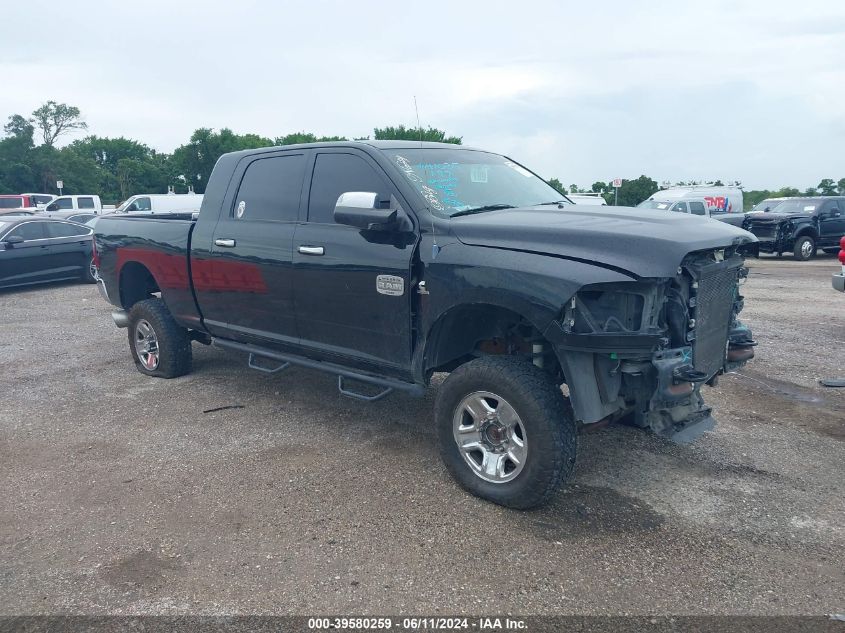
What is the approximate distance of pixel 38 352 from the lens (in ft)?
26.5

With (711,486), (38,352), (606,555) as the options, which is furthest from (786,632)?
(38,352)

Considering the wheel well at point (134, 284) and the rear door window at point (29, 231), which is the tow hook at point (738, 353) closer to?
the wheel well at point (134, 284)

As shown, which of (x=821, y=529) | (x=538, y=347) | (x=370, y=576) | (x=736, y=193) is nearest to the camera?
(x=370, y=576)

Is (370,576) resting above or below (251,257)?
below

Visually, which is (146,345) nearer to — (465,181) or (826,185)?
(465,181)

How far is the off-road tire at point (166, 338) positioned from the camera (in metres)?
6.48

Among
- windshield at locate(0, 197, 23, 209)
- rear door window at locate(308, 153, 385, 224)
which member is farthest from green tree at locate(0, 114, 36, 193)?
rear door window at locate(308, 153, 385, 224)

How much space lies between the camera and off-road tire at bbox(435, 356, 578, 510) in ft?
12.0

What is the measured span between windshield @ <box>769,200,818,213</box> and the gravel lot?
14240mm

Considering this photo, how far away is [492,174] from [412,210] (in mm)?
974

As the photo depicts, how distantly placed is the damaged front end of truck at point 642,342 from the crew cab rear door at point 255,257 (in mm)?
2319

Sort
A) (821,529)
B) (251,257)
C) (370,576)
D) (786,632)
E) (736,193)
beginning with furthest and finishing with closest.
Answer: (736,193)
(251,257)
(821,529)
(370,576)
(786,632)

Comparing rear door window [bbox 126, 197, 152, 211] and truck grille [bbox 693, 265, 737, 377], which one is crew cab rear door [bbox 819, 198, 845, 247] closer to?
truck grille [bbox 693, 265, 737, 377]

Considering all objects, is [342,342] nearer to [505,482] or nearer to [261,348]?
[261,348]
